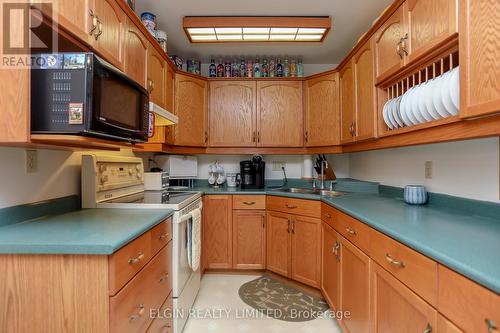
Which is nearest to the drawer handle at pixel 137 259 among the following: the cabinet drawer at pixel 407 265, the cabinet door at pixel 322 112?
the cabinet drawer at pixel 407 265

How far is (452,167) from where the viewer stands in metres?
1.57

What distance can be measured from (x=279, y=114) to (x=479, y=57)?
2.06m

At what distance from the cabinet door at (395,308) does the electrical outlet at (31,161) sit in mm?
1768

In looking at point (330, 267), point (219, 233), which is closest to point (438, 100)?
point (330, 267)

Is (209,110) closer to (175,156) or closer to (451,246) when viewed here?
(175,156)

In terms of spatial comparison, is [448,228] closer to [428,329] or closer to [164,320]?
[428,329]

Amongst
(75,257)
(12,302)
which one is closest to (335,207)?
(75,257)

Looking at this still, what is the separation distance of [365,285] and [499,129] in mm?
903

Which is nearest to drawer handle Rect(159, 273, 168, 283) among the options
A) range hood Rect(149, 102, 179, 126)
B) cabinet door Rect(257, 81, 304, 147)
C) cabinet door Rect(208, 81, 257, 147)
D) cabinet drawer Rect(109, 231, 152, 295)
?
cabinet drawer Rect(109, 231, 152, 295)

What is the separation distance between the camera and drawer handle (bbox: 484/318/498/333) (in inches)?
24.6

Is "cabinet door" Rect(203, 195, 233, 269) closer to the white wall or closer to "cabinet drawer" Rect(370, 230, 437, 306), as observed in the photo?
the white wall

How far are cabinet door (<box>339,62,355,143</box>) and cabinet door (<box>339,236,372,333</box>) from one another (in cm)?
108

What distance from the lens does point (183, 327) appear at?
5.91ft

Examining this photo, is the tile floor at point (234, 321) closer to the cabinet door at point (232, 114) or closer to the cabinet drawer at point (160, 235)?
the cabinet drawer at point (160, 235)
